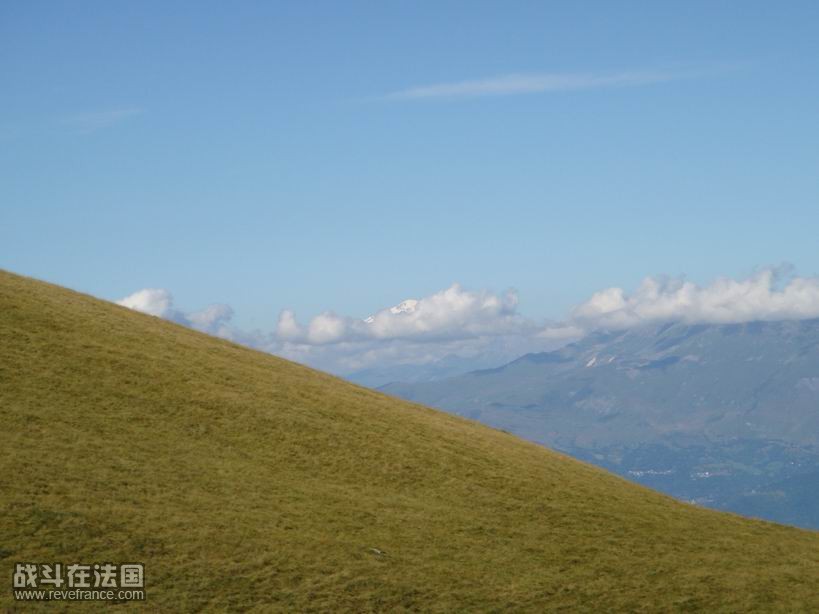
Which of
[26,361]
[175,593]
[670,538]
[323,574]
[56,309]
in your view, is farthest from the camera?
[56,309]

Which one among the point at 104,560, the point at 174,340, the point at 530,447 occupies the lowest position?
the point at 104,560

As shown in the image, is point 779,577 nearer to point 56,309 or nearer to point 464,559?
point 464,559

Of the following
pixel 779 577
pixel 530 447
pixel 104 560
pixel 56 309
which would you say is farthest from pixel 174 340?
pixel 779 577

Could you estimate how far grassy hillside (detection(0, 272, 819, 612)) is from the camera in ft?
100

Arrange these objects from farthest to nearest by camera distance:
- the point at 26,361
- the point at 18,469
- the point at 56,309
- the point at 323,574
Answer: the point at 56,309 < the point at 26,361 < the point at 18,469 < the point at 323,574

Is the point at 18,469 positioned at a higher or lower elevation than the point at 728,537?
higher

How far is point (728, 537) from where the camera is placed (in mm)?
41562

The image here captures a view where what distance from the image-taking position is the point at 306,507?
1448 inches

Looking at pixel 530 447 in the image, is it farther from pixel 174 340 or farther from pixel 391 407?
pixel 174 340

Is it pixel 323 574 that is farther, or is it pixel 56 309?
pixel 56 309

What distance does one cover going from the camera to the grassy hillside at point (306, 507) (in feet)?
100

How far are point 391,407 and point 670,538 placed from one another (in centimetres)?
2322

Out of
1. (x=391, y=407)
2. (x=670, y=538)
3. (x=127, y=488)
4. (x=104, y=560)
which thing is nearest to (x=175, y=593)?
(x=104, y=560)

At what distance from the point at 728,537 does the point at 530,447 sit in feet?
62.4
